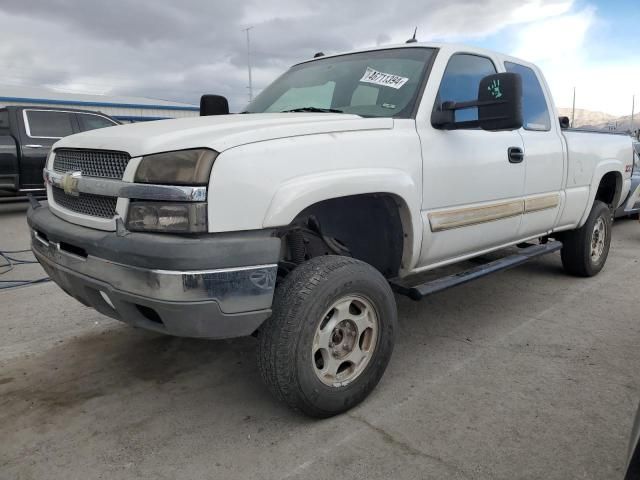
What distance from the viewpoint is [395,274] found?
3100 mm

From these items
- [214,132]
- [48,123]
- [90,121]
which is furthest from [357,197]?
[90,121]

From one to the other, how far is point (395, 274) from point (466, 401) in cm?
82

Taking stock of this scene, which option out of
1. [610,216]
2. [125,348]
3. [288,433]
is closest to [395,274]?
[288,433]

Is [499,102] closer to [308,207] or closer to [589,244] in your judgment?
[308,207]

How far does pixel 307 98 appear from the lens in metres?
3.46

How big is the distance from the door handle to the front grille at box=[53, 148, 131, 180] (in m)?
2.52

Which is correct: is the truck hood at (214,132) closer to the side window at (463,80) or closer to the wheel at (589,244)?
the side window at (463,80)

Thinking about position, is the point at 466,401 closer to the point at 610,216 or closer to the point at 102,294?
the point at 102,294

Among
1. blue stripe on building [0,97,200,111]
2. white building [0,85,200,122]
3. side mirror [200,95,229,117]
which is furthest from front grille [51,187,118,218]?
blue stripe on building [0,97,200,111]

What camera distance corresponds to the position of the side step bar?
301 centimetres

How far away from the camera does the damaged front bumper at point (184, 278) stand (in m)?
2.04

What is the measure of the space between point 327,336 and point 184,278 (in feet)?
2.65

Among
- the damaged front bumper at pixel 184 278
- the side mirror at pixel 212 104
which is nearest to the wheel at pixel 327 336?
the damaged front bumper at pixel 184 278

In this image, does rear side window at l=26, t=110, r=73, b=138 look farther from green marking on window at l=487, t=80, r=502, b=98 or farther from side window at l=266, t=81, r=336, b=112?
green marking on window at l=487, t=80, r=502, b=98
